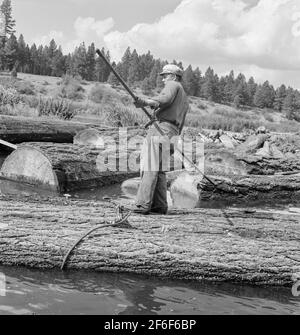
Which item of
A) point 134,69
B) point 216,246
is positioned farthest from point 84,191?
point 134,69

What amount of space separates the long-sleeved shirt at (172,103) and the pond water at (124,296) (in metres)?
2.50

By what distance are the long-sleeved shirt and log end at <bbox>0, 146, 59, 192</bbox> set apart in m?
3.83

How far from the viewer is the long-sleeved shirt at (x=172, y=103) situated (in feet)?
22.0

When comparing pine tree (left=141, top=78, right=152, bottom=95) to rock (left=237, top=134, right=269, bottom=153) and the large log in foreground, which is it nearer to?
rock (left=237, top=134, right=269, bottom=153)

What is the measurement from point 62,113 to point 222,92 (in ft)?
263

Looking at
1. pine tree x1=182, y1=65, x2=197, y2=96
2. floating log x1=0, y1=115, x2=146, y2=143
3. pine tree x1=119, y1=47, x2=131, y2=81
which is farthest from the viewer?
pine tree x1=119, y1=47, x2=131, y2=81

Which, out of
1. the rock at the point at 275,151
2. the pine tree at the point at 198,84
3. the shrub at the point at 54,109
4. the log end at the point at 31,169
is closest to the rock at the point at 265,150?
the rock at the point at 275,151

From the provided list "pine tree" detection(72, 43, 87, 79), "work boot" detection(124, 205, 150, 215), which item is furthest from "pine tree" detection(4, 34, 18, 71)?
"work boot" detection(124, 205, 150, 215)

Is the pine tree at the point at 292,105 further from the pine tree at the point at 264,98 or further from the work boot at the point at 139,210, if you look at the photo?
the work boot at the point at 139,210

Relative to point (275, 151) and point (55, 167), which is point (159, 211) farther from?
point (275, 151)

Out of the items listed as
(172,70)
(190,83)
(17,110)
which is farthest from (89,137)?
(190,83)

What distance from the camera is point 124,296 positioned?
4.96 meters

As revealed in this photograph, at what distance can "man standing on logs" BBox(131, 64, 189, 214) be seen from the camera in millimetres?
6680

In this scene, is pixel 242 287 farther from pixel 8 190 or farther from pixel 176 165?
pixel 176 165
